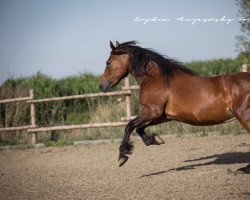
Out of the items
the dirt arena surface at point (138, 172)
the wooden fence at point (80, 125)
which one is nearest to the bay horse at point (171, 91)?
the dirt arena surface at point (138, 172)

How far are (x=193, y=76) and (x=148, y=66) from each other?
2.76ft

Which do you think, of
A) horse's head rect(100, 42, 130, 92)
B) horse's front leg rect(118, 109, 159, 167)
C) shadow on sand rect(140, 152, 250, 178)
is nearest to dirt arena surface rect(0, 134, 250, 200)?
shadow on sand rect(140, 152, 250, 178)

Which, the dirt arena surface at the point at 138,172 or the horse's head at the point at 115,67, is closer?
the dirt arena surface at the point at 138,172

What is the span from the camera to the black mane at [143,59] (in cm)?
803

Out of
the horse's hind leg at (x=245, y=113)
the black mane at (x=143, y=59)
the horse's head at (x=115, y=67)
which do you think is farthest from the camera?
the horse's head at (x=115, y=67)

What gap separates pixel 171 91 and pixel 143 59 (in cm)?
88

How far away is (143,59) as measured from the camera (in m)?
8.26

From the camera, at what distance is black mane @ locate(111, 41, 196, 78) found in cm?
803

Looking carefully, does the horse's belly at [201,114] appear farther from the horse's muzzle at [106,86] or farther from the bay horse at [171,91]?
Answer: the horse's muzzle at [106,86]

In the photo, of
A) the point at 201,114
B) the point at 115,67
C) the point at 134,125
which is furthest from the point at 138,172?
the point at 115,67

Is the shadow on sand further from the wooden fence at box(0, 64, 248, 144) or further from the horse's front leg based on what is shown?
the wooden fence at box(0, 64, 248, 144)

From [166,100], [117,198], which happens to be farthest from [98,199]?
[166,100]

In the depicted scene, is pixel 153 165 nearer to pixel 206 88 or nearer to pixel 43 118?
pixel 206 88

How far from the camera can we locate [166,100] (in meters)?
7.70
